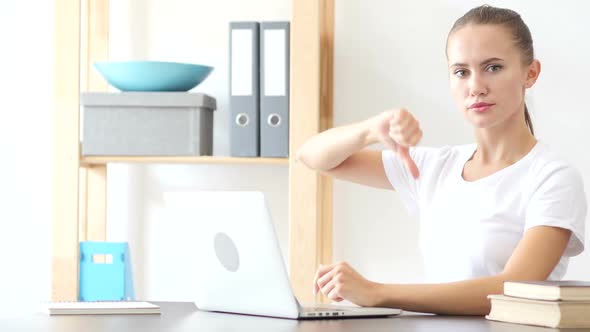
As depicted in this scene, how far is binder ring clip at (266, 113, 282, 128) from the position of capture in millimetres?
3018

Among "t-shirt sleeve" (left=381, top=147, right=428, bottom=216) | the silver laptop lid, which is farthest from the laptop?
"t-shirt sleeve" (left=381, top=147, right=428, bottom=216)

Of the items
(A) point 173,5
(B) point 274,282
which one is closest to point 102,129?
(A) point 173,5

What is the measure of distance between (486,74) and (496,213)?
0.27 meters

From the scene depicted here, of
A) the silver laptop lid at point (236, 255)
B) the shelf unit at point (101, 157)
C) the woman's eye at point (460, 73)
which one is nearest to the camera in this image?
the silver laptop lid at point (236, 255)

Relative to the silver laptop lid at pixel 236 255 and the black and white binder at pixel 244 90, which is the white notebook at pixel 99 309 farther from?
the black and white binder at pixel 244 90

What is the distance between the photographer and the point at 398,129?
1.68 metres

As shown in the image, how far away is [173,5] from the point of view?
342cm

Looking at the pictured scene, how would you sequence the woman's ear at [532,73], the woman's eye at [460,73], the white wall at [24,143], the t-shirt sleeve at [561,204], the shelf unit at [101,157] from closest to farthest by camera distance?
the t-shirt sleeve at [561,204]
the woman's eye at [460,73]
the woman's ear at [532,73]
the shelf unit at [101,157]
the white wall at [24,143]

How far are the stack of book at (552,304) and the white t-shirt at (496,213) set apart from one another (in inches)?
13.0

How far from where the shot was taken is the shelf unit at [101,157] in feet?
9.76

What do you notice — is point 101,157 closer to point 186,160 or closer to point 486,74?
point 186,160

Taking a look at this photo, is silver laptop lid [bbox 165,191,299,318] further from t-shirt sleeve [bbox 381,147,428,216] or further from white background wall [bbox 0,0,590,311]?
white background wall [bbox 0,0,590,311]

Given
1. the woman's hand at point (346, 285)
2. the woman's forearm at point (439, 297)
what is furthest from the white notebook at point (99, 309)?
the woman's forearm at point (439, 297)

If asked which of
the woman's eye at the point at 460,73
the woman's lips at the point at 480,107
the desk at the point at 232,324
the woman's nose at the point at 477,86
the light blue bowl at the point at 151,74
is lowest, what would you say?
the desk at the point at 232,324
